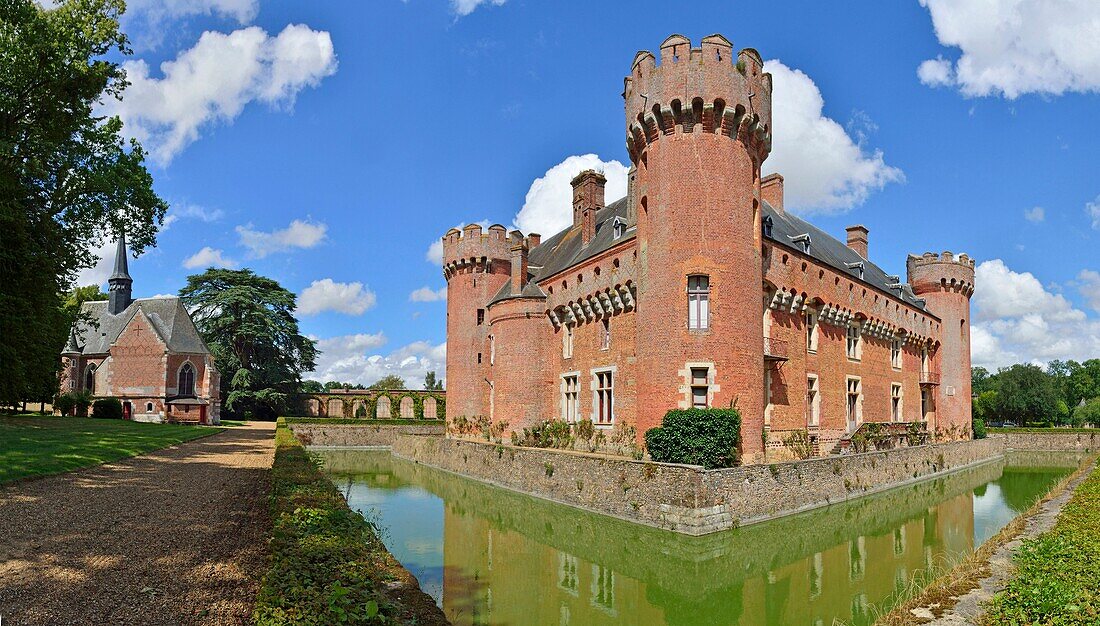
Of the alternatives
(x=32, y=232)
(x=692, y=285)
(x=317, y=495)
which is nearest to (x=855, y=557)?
(x=692, y=285)

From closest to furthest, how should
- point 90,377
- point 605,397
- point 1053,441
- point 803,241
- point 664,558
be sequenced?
point 664,558
point 605,397
point 803,241
point 1053,441
point 90,377

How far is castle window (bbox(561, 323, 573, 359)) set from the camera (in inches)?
1068

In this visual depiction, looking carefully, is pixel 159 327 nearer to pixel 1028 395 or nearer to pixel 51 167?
pixel 51 167

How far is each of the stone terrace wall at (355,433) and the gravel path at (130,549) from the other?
2460cm

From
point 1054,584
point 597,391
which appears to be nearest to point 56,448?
point 597,391

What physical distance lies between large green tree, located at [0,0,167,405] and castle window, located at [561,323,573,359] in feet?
51.0

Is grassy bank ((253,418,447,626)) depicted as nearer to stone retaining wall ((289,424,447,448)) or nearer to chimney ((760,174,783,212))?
chimney ((760,174,783,212))

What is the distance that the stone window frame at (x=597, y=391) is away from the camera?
2395 centimetres

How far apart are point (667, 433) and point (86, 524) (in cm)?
1262

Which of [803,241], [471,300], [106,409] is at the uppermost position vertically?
[803,241]

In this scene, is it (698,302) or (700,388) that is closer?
(700,388)

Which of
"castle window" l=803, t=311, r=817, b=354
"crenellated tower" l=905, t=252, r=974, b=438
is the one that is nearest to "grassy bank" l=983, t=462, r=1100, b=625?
"castle window" l=803, t=311, r=817, b=354

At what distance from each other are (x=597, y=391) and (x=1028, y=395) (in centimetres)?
6020

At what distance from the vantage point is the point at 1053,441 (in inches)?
1673
